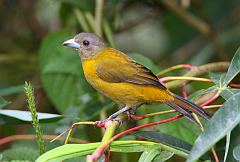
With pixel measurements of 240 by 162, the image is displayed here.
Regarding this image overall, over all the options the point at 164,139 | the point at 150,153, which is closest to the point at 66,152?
the point at 150,153

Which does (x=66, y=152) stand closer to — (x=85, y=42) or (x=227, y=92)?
(x=227, y=92)

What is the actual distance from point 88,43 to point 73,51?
1.90 feet

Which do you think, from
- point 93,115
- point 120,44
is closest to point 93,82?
point 93,115

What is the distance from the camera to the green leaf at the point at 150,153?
2324mm

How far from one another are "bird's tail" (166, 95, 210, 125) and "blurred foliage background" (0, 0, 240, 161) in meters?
0.45

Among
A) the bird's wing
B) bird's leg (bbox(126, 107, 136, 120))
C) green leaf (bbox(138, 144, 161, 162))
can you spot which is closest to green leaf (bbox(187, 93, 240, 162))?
green leaf (bbox(138, 144, 161, 162))

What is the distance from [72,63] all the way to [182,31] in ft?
8.03

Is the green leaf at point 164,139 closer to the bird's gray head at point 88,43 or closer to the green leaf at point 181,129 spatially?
the green leaf at point 181,129

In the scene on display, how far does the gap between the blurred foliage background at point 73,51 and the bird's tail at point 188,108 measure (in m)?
0.45

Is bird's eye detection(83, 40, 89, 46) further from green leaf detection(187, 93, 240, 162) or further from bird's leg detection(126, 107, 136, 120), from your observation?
green leaf detection(187, 93, 240, 162)

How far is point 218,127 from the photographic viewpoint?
2154mm

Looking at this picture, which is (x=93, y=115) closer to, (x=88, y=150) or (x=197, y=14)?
(x=88, y=150)

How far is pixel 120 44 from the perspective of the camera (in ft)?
22.2

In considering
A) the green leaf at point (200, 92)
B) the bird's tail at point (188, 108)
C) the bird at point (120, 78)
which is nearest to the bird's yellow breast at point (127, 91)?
the bird at point (120, 78)
